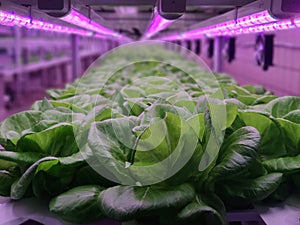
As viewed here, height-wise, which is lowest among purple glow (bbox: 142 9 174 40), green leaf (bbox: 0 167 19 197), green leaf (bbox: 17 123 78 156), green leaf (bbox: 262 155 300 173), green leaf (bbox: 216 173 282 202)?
green leaf (bbox: 0 167 19 197)

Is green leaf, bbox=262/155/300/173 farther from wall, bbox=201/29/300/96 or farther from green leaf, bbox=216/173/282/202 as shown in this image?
wall, bbox=201/29/300/96

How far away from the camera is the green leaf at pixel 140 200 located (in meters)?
0.83

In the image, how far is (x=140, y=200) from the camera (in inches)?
33.7

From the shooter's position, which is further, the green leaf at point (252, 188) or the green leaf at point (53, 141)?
the green leaf at point (53, 141)

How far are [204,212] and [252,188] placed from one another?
0.62ft

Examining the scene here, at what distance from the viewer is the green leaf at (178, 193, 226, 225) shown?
84 cm

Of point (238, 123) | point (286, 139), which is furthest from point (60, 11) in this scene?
point (286, 139)

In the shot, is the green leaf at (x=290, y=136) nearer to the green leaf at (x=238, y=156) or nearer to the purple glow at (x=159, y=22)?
the green leaf at (x=238, y=156)

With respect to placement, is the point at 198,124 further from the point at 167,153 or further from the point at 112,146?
the point at 112,146

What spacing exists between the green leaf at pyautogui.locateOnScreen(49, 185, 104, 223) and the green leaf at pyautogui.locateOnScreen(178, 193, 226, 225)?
22cm

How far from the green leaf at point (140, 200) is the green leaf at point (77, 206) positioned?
0.04 meters

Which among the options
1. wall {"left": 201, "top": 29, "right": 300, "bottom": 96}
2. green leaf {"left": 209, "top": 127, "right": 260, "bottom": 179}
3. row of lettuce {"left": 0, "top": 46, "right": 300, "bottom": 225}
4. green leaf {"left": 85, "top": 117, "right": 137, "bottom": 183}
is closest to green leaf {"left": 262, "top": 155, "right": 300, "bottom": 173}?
row of lettuce {"left": 0, "top": 46, "right": 300, "bottom": 225}

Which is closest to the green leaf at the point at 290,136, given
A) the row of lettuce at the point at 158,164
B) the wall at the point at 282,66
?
the row of lettuce at the point at 158,164

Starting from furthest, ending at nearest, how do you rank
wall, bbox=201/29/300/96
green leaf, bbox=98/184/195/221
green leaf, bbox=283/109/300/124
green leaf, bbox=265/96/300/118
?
wall, bbox=201/29/300/96
green leaf, bbox=265/96/300/118
green leaf, bbox=283/109/300/124
green leaf, bbox=98/184/195/221
